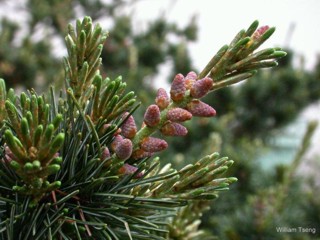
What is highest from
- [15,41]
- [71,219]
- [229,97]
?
[15,41]

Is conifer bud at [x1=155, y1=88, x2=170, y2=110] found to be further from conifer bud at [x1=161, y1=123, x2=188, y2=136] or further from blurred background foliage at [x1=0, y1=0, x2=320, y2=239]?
blurred background foliage at [x1=0, y1=0, x2=320, y2=239]

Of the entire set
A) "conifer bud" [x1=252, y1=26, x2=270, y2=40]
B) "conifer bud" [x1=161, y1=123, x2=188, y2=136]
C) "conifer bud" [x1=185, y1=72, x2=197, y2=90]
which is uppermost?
"conifer bud" [x1=252, y1=26, x2=270, y2=40]

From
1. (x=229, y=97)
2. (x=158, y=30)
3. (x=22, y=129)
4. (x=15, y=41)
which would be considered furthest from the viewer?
(x=158, y=30)

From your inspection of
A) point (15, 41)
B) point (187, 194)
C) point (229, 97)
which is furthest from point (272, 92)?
point (187, 194)

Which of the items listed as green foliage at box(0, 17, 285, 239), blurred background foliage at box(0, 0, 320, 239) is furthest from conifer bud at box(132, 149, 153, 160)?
blurred background foliage at box(0, 0, 320, 239)

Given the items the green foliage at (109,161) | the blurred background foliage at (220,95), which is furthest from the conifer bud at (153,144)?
the blurred background foliage at (220,95)

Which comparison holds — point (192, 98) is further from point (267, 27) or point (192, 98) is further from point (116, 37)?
point (116, 37)

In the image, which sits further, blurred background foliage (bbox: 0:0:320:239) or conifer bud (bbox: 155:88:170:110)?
blurred background foliage (bbox: 0:0:320:239)

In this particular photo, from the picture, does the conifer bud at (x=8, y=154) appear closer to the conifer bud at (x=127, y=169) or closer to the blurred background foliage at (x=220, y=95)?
the conifer bud at (x=127, y=169)
